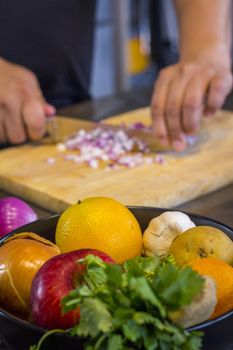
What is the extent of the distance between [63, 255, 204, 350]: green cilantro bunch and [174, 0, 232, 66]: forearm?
109 centimetres

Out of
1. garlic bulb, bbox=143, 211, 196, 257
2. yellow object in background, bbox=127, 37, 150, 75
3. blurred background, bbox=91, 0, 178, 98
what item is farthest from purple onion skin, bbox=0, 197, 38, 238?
yellow object in background, bbox=127, 37, 150, 75

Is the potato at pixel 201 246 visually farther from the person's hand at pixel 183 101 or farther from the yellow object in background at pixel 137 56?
the yellow object in background at pixel 137 56

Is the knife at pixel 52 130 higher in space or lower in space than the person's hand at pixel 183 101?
lower

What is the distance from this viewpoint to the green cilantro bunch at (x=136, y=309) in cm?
41

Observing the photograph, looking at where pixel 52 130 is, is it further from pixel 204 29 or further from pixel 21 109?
pixel 204 29

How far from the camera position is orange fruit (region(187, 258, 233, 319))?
512mm

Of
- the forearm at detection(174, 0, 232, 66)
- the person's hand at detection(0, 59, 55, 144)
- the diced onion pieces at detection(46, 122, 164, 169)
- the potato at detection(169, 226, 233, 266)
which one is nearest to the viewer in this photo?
the potato at detection(169, 226, 233, 266)

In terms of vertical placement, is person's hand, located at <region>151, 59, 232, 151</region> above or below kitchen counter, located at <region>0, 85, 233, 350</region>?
above

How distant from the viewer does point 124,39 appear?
3.50 m

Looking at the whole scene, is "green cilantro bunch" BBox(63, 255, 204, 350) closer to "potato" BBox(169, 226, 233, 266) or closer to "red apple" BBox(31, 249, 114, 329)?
"red apple" BBox(31, 249, 114, 329)

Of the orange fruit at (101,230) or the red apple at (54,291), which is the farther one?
the orange fruit at (101,230)

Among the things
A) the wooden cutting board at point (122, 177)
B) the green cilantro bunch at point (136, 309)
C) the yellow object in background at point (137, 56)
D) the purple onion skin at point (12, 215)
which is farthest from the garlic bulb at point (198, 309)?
the yellow object in background at point (137, 56)

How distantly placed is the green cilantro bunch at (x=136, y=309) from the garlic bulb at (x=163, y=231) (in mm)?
177

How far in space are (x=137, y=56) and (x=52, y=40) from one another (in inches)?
84.2
